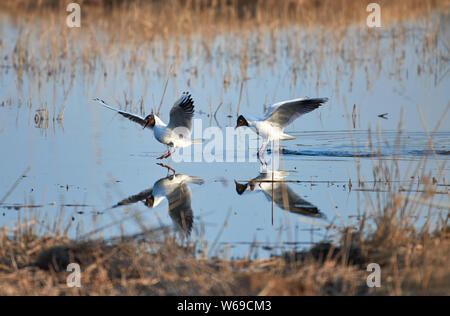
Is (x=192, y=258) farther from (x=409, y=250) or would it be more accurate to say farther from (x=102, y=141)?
(x=102, y=141)

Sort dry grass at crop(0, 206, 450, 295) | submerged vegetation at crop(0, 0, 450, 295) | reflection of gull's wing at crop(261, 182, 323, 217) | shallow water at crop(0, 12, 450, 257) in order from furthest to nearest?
reflection of gull's wing at crop(261, 182, 323, 217), shallow water at crop(0, 12, 450, 257), submerged vegetation at crop(0, 0, 450, 295), dry grass at crop(0, 206, 450, 295)

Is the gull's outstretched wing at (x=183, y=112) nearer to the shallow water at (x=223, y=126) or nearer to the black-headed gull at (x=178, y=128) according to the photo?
the black-headed gull at (x=178, y=128)

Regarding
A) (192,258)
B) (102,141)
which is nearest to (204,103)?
(102,141)

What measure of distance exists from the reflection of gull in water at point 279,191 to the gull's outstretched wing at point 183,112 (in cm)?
119

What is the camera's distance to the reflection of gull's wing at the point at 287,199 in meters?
6.08

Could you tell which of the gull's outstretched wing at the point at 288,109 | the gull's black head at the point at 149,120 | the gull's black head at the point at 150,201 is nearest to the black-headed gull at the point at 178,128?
the gull's black head at the point at 149,120

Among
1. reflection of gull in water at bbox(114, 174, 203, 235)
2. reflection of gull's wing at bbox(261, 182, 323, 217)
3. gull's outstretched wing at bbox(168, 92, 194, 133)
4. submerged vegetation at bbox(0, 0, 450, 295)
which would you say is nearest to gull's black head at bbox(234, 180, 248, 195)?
reflection of gull's wing at bbox(261, 182, 323, 217)

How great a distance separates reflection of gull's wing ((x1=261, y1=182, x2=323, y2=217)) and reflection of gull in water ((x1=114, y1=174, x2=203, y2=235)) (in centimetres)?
79

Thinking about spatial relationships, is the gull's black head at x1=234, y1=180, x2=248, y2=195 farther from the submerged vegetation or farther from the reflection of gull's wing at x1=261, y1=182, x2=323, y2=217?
the submerged vegetation

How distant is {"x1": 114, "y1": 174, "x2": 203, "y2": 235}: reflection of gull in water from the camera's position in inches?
231
